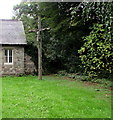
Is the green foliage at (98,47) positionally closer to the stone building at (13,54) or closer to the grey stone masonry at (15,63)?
the stone building at (13,54)

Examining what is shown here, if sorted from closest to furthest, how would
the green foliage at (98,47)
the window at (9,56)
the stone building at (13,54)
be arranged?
the green foliage at (98,47)
the stone building at (13,54)
the window at (9,56)

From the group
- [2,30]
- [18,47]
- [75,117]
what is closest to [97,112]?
[75,117]

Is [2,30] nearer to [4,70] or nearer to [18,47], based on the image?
[18,47]

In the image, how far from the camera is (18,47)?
14805mm

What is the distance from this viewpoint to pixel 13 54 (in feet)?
48.3

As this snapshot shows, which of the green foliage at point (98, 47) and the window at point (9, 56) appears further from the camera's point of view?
the window at point (9, 56)

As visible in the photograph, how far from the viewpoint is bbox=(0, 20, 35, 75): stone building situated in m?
14.5

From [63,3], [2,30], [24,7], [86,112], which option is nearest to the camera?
[86,112]

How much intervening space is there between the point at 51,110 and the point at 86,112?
3.07 ft

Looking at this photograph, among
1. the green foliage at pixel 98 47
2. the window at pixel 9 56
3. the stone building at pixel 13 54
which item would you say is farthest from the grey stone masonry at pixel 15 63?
the green foliage at pixel 98 47

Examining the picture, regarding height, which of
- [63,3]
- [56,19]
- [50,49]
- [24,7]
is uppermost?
[24,7]

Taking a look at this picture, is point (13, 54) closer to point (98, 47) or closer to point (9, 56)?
point (9, 56)

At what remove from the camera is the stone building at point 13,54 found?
47.5 ft

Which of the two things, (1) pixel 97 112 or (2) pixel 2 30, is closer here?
(1) pixel 97 112
